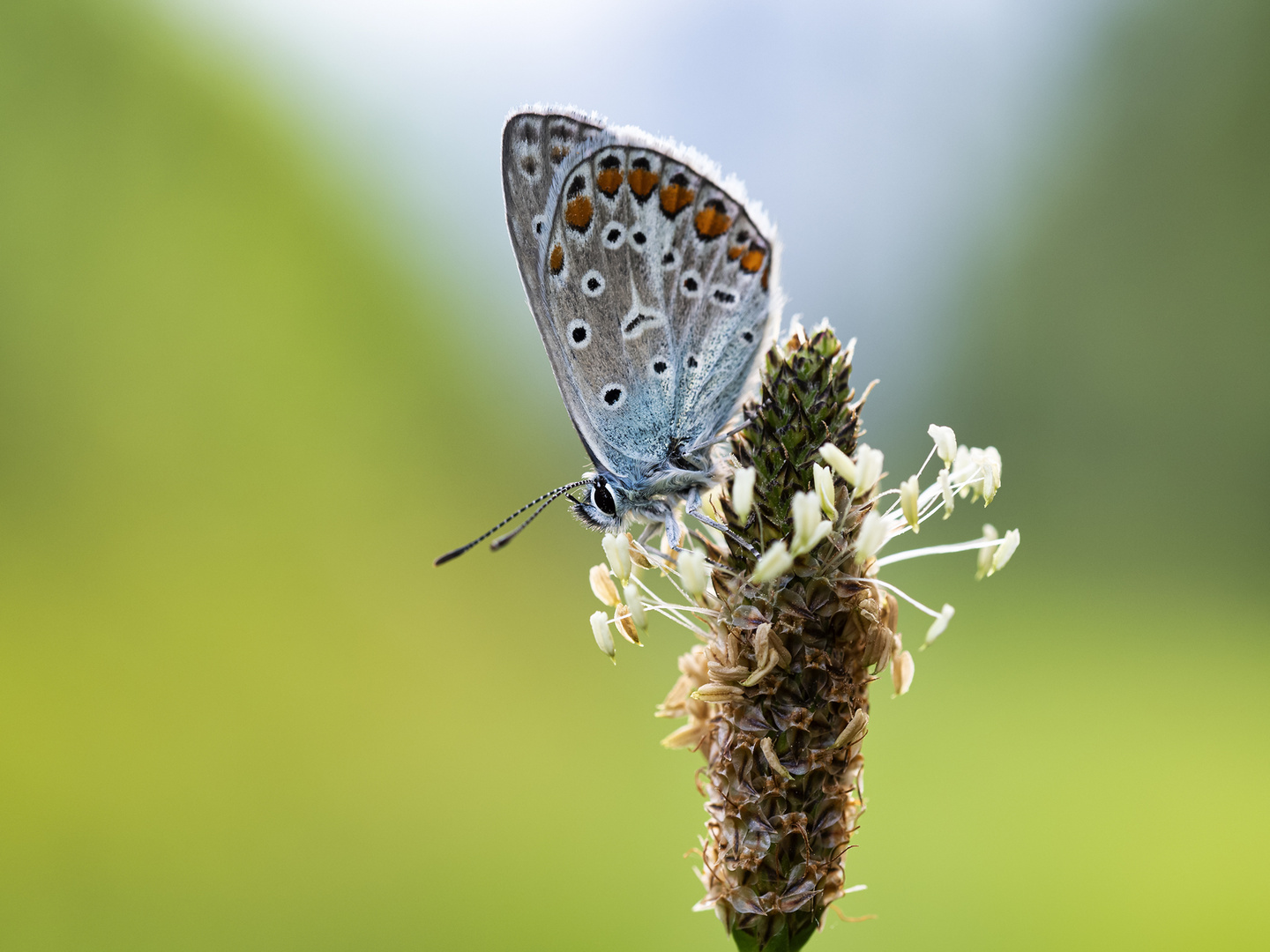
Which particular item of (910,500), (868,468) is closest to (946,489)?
(910,500)

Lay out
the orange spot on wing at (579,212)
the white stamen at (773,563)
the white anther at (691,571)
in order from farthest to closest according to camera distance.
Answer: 1. the orange spot on wing at (579,212)
2. the white anther at (691,571)
3. the white stamen at (773,563)

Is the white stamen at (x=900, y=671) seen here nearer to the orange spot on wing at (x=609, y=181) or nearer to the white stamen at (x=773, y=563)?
the white stamen at (x=773, y=563)

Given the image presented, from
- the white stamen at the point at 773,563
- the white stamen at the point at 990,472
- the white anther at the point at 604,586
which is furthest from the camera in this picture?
the white anther at the point at 604,586

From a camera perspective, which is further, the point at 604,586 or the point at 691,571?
the point at 604,586

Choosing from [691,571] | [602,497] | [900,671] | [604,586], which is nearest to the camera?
[691,571]

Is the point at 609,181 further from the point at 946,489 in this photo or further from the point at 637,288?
the point at 946,489

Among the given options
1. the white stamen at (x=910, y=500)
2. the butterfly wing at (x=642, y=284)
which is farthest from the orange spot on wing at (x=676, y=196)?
the white stamen at (x=910, y=500)
